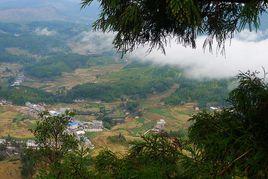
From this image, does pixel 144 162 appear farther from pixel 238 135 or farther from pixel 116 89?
pixel 116 89

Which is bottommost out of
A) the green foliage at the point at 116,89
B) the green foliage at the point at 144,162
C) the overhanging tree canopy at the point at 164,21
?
the green foliage at the point at 116,89

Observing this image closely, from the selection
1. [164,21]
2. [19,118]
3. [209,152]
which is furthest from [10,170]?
[19,118]

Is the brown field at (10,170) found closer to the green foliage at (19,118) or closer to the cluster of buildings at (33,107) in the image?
the green foliage at (19,118)

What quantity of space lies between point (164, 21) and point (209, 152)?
167cm

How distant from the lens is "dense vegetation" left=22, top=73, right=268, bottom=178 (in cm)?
461

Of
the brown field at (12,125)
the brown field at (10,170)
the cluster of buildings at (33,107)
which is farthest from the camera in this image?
the cluster of buildings at (33,107)

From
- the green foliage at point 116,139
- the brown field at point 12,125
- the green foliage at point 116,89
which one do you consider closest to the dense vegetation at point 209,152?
the green foliage at point 116,139

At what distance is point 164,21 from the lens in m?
5.32

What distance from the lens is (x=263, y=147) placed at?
183 inches

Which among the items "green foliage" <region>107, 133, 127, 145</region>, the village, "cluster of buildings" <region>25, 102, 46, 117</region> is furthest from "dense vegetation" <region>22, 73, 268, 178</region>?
"cluster of buildings" <region>25, 102, 46, 117</region>

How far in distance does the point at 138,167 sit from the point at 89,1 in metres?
1.94

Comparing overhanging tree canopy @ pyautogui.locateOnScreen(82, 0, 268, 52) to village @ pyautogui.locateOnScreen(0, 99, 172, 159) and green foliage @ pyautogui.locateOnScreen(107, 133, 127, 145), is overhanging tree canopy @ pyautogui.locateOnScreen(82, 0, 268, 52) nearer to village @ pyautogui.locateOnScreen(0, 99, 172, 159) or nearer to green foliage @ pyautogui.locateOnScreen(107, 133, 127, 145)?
village @ pyautogui.locateOnScreen(0, 99, 172, 159)

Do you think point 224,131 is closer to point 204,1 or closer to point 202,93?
point 204,1

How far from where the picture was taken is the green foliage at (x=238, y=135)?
4.57 metres
